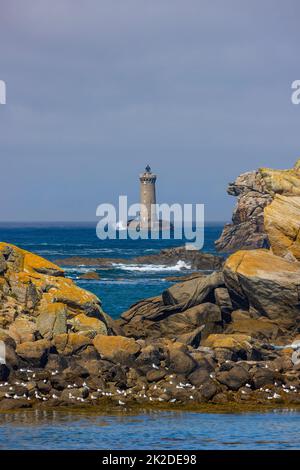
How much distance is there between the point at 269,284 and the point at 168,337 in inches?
228

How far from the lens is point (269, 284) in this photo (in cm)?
4666

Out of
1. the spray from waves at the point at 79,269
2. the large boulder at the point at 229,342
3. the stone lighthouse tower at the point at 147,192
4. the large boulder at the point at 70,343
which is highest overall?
the stone lighthouse tower at the point at 147,192

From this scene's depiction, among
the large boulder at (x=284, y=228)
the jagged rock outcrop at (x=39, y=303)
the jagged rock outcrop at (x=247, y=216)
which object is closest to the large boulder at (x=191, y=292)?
the large boulder at (x=284, y=228)

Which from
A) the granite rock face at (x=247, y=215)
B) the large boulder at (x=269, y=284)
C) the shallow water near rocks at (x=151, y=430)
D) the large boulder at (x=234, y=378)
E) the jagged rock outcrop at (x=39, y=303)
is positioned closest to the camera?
the shallow water near rocks at (x=151, y=430)

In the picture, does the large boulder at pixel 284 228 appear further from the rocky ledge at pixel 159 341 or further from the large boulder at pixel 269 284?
the large boulder at pixel 269 284

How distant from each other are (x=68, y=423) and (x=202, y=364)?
8.19 metres

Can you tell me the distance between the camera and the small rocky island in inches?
1298

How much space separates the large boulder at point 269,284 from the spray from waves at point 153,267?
54.6 metres

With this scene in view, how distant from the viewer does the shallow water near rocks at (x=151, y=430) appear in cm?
2612

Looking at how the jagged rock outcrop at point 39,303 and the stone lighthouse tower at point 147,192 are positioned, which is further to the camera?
the stone lighthouse tower at point 147,192

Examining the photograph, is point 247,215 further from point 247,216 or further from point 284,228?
point 284,228
